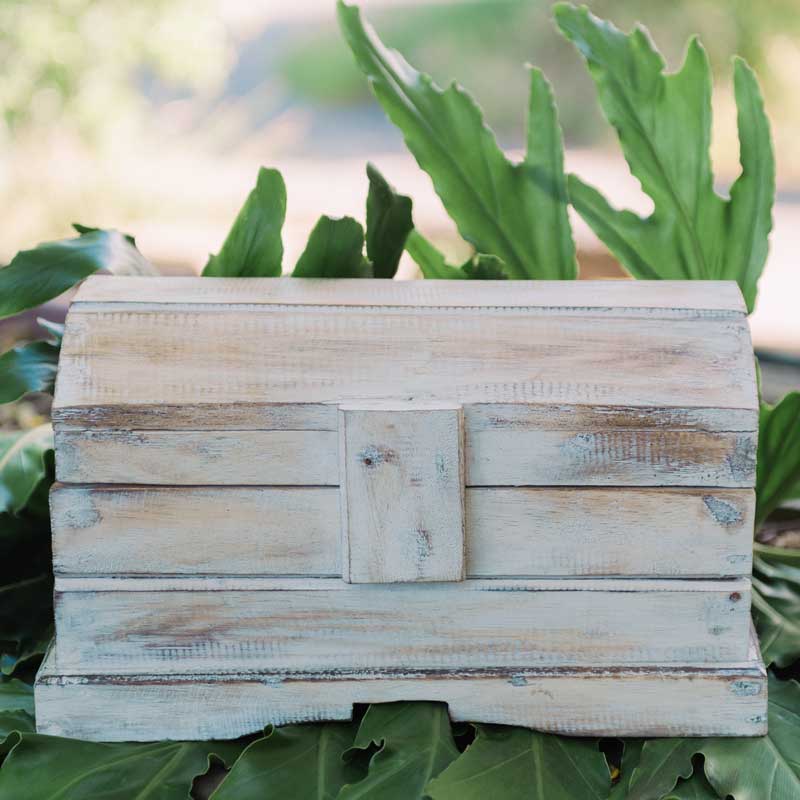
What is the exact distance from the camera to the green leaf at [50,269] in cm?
94

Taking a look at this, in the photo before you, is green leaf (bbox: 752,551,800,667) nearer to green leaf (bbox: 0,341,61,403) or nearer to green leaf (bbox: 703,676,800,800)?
green leaf (bbox: 703,676,800,800)

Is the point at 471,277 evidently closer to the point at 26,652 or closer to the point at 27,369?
the point at 27,369

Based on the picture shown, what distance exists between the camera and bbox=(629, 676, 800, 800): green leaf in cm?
83

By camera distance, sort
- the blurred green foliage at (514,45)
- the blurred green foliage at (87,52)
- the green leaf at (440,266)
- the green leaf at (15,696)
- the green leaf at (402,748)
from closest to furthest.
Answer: the green leaf at (402,748), the green leaf at (15,696), the green leaf at (440,266), the blurred green foliage at (87,52), the blurred green foliage at (514,45)

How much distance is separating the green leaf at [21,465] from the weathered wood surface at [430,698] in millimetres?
207

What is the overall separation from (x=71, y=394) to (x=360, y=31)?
1.61 ft

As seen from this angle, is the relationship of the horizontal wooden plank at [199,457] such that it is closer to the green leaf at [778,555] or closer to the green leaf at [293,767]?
the green leaf at [293,767]

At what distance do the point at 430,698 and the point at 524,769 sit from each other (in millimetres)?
100

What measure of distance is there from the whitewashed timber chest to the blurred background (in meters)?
1.26

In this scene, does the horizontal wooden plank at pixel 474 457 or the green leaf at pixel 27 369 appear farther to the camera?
the green leaf at pixel 27 369

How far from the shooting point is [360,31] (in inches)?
40.8

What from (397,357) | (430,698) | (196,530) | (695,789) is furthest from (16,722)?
(695,789)

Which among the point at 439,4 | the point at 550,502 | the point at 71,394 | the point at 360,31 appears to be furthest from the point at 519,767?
the point at 439,4

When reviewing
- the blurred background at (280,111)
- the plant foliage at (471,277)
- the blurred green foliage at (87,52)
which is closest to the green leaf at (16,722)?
the plant foliage at (471,277)
